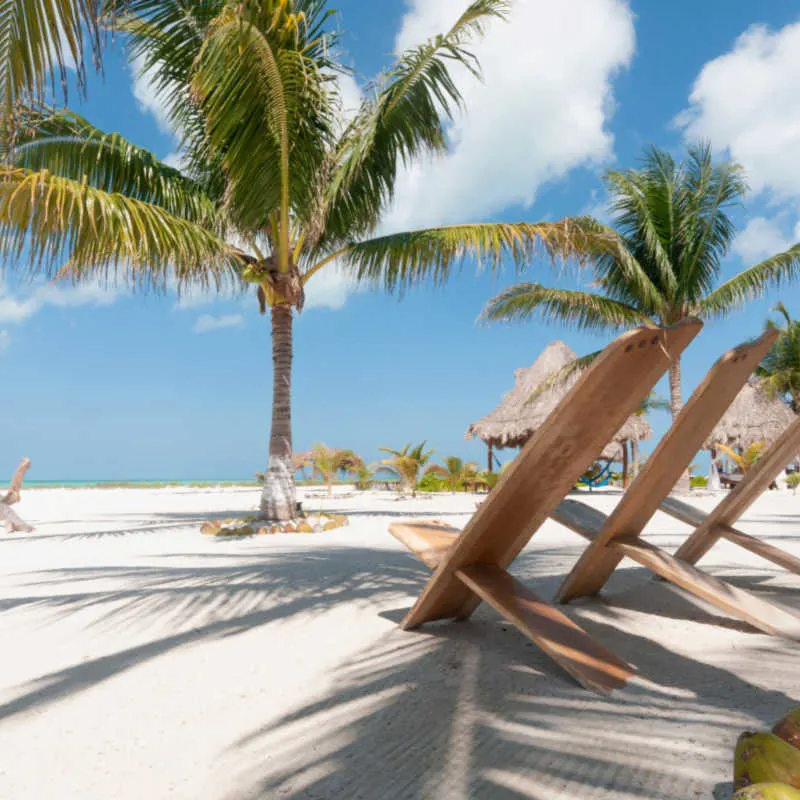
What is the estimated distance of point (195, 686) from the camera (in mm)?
1921

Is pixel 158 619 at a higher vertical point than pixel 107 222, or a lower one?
lower

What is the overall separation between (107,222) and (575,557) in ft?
16.7

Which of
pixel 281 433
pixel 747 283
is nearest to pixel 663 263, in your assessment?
pixel 747 283

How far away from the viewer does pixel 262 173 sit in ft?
22.4

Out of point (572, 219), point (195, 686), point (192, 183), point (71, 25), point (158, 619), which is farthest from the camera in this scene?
point (192, 183)

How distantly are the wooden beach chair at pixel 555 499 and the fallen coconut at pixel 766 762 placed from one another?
925 mm

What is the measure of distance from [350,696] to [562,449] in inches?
38.7

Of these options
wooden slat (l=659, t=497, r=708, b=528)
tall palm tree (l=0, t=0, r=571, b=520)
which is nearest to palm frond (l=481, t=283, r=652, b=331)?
tall palm tree (l=0, t=0, r=571, b=520)

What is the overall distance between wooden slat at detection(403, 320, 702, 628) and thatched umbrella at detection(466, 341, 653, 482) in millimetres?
16682

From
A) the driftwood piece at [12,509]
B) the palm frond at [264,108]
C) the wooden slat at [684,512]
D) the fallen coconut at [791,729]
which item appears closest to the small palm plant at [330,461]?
the driftwood piece at [12,509]

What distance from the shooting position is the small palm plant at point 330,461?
18.4 meters

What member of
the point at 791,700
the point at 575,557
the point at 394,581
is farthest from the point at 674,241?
the point at 791,700

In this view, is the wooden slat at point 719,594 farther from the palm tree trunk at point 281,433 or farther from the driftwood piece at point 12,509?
the driftwood piece at point 12,509

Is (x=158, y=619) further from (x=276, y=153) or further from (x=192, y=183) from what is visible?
(x=192, y=183)
